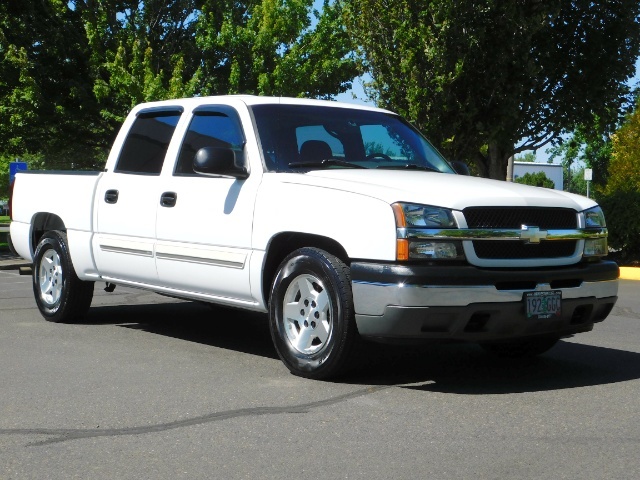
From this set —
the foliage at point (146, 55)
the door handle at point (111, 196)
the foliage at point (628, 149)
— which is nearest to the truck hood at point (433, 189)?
the door handle at point (111, 196)

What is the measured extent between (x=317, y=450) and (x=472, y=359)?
10.4ft

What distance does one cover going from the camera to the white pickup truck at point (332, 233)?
6.62 m

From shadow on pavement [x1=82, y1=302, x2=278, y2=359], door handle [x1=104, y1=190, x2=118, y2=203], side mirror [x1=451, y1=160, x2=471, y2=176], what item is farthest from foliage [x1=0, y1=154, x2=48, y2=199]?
side mirror [x1=451, y1=160, x2=471, y2=176]

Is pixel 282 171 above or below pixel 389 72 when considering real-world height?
below

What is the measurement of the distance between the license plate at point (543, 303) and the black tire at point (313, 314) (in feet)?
3.62

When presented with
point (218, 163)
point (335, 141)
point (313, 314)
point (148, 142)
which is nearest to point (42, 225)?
point (148, 142)

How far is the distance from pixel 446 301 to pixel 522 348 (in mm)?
1773

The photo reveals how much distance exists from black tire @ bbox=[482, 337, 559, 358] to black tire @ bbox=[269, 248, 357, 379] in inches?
58.9

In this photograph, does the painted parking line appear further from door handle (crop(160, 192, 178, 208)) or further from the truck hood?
door handle (crop(160, 192, 178, 208))

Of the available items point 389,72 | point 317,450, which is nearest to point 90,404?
point 317,450

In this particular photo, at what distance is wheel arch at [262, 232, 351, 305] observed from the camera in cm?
719

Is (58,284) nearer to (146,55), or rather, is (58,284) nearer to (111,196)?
(111,196)

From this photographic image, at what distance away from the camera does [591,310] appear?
726cm

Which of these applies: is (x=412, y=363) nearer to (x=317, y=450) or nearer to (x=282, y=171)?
(x=282, y=171)
